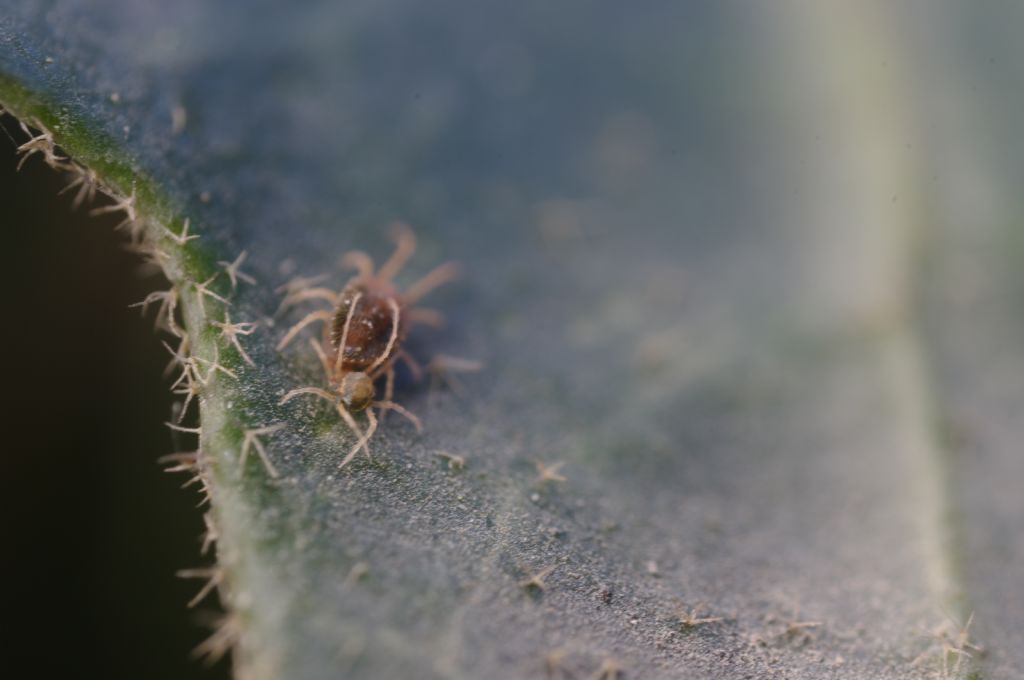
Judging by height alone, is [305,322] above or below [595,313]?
below

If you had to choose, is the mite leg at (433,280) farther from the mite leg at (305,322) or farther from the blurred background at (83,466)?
the blurred background at (83,466)

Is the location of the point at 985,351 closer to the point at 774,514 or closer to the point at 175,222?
the point at 774,514

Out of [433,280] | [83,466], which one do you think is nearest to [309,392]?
[433,280]

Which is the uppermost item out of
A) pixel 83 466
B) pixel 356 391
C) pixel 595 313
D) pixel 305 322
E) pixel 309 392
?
pixel 595 313

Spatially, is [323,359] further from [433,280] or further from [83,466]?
[83,466]

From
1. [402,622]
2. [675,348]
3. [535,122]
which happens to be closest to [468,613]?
[402,622]

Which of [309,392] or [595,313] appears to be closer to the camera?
[309,392]

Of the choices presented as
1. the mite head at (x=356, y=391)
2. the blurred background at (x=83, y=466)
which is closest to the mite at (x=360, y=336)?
the mite head at (x=356, y=391)
